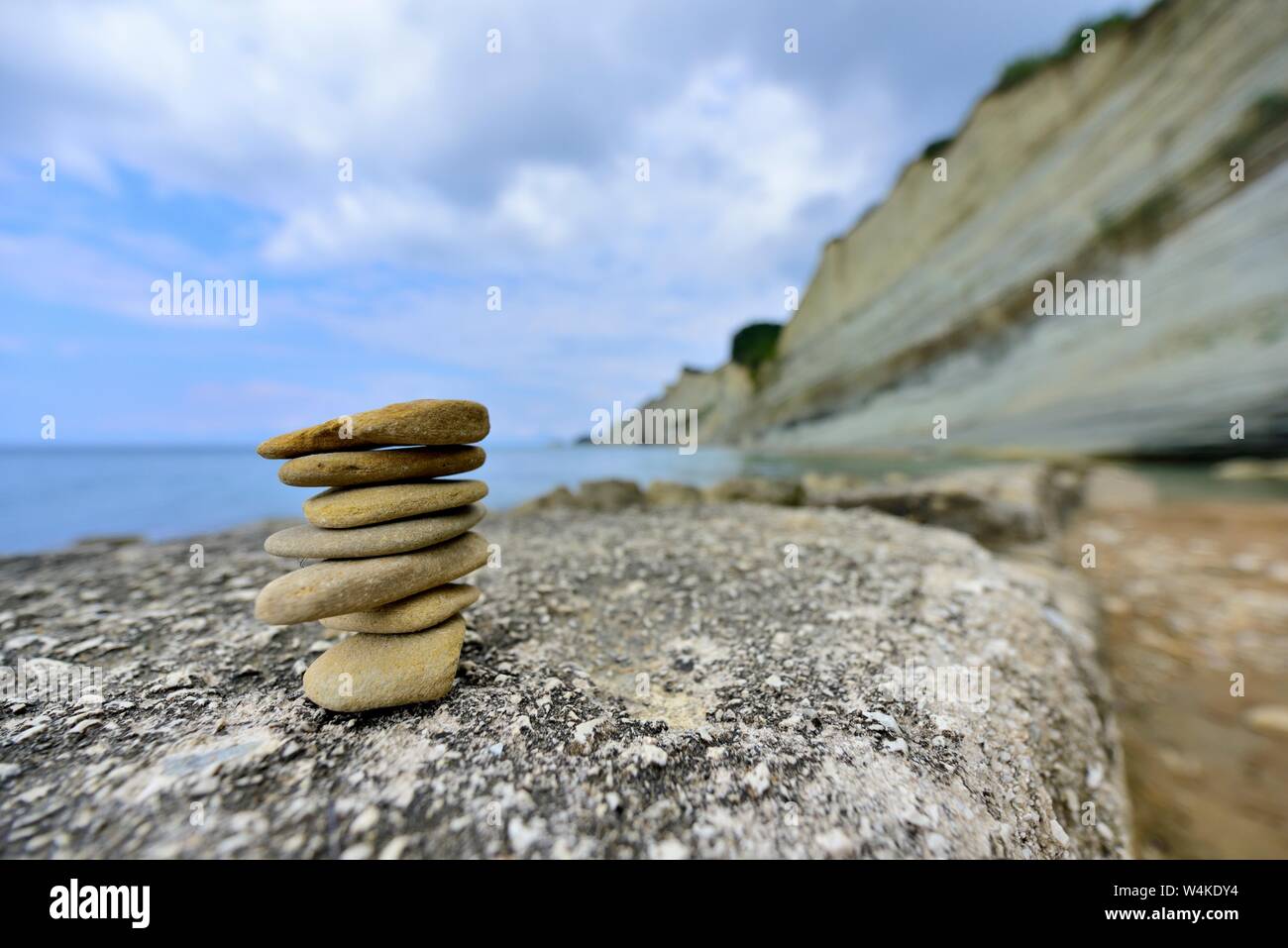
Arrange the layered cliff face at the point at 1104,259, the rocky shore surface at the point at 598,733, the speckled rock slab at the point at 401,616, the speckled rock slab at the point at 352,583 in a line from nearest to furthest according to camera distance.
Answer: the rocky shore surface at the point at 598,733 < the speckled rock slab at the point at 352,583 < the speckled rock slab at the point at 401,616 < the layered cliff face at the point at 1104,259

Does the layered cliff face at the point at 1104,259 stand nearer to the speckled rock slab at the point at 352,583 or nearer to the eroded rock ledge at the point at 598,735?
the eroded rock ledge at the point at 598,735

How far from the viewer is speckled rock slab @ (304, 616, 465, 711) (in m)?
2.07

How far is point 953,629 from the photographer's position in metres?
3.08

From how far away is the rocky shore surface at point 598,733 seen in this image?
1.47 meters

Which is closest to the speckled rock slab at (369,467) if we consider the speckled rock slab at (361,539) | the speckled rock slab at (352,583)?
the speckled rock slab at (361,539)

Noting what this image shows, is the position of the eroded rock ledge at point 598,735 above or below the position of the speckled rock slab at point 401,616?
below

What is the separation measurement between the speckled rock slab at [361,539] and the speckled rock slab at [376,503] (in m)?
0.04

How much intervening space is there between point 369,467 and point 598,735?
1604 mm

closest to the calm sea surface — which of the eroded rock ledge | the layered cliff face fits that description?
the layered cliff face

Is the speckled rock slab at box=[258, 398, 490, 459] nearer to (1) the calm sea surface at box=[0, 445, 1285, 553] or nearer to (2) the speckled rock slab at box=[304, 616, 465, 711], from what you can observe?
(2) the speckled rock slab at box=[304, 616, 465, 711]

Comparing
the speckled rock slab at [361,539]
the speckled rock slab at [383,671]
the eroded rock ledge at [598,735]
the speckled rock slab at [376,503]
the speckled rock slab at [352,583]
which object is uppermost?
the speckled rock slab at [376,503]

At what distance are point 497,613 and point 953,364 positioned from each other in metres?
22.4

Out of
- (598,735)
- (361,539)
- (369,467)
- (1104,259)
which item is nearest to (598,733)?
(598,735)
